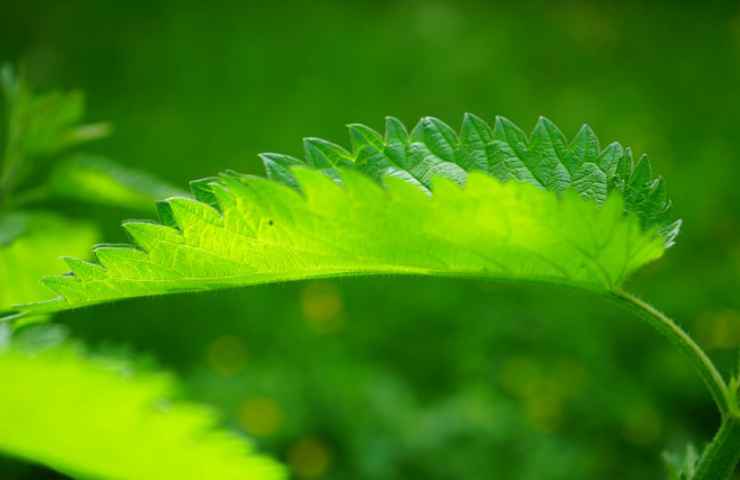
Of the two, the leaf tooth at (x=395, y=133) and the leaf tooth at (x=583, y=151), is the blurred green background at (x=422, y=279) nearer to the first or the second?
the leaf tooth at (x=395, y=133)

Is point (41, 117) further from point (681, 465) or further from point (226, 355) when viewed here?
point (226, 355)

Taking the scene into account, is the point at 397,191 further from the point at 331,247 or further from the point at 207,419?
the point at 207,419

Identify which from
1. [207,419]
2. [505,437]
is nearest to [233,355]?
[505,437]

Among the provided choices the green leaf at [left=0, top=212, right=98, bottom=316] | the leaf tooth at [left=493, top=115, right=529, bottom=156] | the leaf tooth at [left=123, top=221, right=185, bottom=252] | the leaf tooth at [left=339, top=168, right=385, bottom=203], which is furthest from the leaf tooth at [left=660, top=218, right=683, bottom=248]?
the green leaf at [left=0, top=212, right=98, bottom=316]

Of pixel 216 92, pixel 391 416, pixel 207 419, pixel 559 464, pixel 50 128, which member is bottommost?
pixel 559 464

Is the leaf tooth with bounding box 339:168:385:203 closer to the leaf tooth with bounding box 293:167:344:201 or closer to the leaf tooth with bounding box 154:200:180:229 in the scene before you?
the leaf tooth with bounding box 293:167:344:201

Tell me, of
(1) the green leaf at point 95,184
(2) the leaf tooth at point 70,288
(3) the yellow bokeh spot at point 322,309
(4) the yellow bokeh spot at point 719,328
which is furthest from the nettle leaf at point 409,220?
(3) the yellow bokeh spot at point 322,309
